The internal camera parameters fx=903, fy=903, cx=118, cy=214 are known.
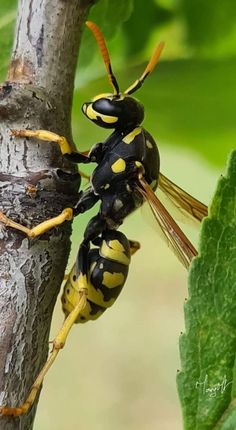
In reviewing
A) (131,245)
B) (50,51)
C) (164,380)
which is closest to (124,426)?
(164,380)

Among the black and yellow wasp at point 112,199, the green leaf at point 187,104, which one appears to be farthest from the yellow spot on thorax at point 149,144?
the green leaf at point 187,104

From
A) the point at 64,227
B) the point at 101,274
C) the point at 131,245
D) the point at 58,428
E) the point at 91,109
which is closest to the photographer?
the point at 64,227

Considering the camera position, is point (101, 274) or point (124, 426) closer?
point (101, 274)

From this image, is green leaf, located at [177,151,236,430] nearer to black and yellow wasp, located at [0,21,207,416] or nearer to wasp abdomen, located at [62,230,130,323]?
black and yellow wasp, located at [0,21,207,416]

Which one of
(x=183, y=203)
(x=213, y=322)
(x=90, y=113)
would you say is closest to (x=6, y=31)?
(x=90, y=113)

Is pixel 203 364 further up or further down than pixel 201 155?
further down

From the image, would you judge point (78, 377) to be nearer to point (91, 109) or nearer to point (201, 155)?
point (201, 155)

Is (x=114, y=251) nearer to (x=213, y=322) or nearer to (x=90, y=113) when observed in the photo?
(x=90, y=113)
